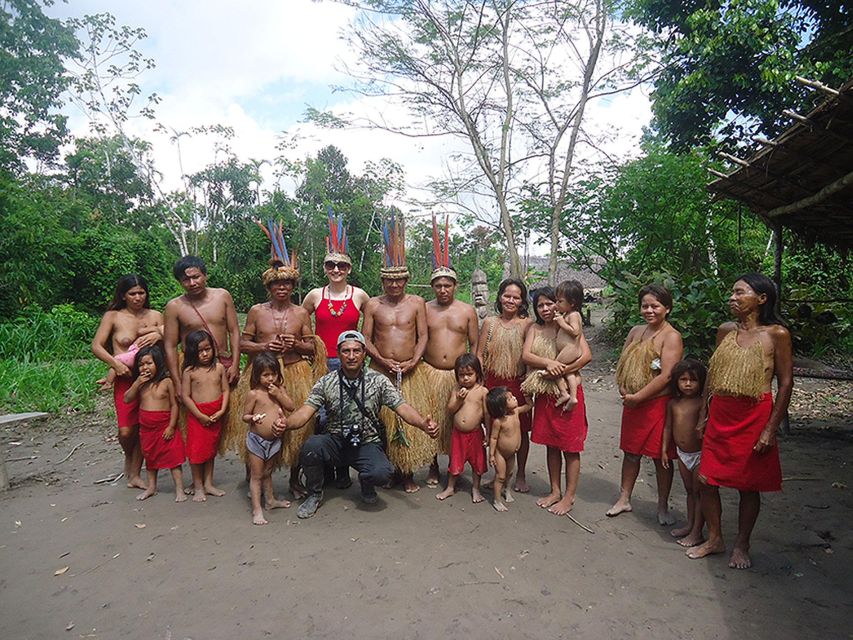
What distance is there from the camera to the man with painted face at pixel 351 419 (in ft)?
11.4

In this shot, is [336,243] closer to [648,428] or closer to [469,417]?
[469,417]

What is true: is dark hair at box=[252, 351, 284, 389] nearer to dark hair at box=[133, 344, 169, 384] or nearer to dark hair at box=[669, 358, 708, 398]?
dark hair at box=[133, 344, 169, 384]

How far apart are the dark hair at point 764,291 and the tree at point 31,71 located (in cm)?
1991

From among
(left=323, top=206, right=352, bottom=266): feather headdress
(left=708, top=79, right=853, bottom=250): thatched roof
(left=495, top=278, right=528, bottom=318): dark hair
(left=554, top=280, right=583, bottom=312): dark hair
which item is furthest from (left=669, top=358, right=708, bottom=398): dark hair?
(left=323, top=206, right=352, bottom=266): feather headdress

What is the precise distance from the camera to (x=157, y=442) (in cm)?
368

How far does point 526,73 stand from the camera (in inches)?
519

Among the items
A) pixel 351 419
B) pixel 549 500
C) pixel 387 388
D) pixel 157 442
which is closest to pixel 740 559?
pixel 549 500

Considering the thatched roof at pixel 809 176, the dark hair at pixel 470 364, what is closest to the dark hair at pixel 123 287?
the dark hair at pixel 470 364

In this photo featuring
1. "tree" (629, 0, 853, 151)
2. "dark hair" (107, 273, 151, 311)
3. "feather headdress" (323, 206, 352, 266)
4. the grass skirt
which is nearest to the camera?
the grass skirt

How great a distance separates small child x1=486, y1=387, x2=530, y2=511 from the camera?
3.49m

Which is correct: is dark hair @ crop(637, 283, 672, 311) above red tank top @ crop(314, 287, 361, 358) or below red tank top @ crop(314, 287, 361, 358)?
above

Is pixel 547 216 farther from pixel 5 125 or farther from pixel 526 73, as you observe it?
pixel 5 125

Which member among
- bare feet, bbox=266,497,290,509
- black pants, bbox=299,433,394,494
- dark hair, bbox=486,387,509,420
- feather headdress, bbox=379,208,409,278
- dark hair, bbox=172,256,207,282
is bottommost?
bare feet, bbox=266,497,290,509

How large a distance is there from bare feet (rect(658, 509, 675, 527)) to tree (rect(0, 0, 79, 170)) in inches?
780
